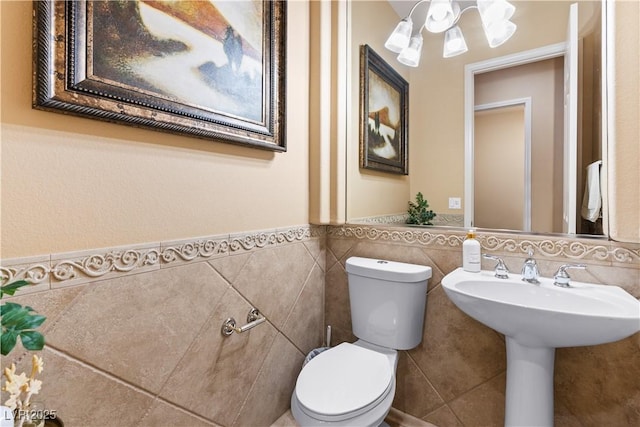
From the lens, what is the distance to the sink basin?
0.85 m

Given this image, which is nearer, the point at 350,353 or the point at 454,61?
the point at 350,353

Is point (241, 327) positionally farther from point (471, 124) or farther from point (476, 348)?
point (471, 124)

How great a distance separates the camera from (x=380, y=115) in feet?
5.75

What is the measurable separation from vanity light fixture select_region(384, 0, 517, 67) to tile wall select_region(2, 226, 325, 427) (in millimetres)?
1183

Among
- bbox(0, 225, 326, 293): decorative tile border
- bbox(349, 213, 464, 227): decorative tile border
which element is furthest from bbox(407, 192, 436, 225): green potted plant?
bbox(0, 225, 326, 293): decorative tile border

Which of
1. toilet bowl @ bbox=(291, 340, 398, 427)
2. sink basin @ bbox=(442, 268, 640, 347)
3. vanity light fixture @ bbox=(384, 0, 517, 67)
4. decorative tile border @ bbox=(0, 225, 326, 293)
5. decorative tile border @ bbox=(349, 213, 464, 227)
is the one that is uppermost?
vanity light fixture @ bbox=(384, 0, 517, 67)

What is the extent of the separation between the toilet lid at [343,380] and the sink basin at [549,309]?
44 centimetres

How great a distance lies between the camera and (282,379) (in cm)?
147

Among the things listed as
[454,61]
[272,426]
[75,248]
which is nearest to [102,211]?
[75,248]

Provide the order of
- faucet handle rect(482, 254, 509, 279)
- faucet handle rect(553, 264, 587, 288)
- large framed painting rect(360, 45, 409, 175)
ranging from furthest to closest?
large framed painting rect(360, 45, 409, 175), faucet handle rect(482, 254, 509, 279), faucet handle rect(553, 264, 587, 288)

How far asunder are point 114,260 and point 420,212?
133 cm

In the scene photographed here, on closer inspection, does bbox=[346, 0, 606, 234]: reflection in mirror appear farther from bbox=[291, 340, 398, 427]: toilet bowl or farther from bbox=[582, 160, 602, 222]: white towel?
bbox=[291, 340, 398, 427]: toilet bowl

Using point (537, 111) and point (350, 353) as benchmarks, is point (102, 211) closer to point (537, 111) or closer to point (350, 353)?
point (350, 353)

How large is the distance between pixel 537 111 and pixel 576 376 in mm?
1113
